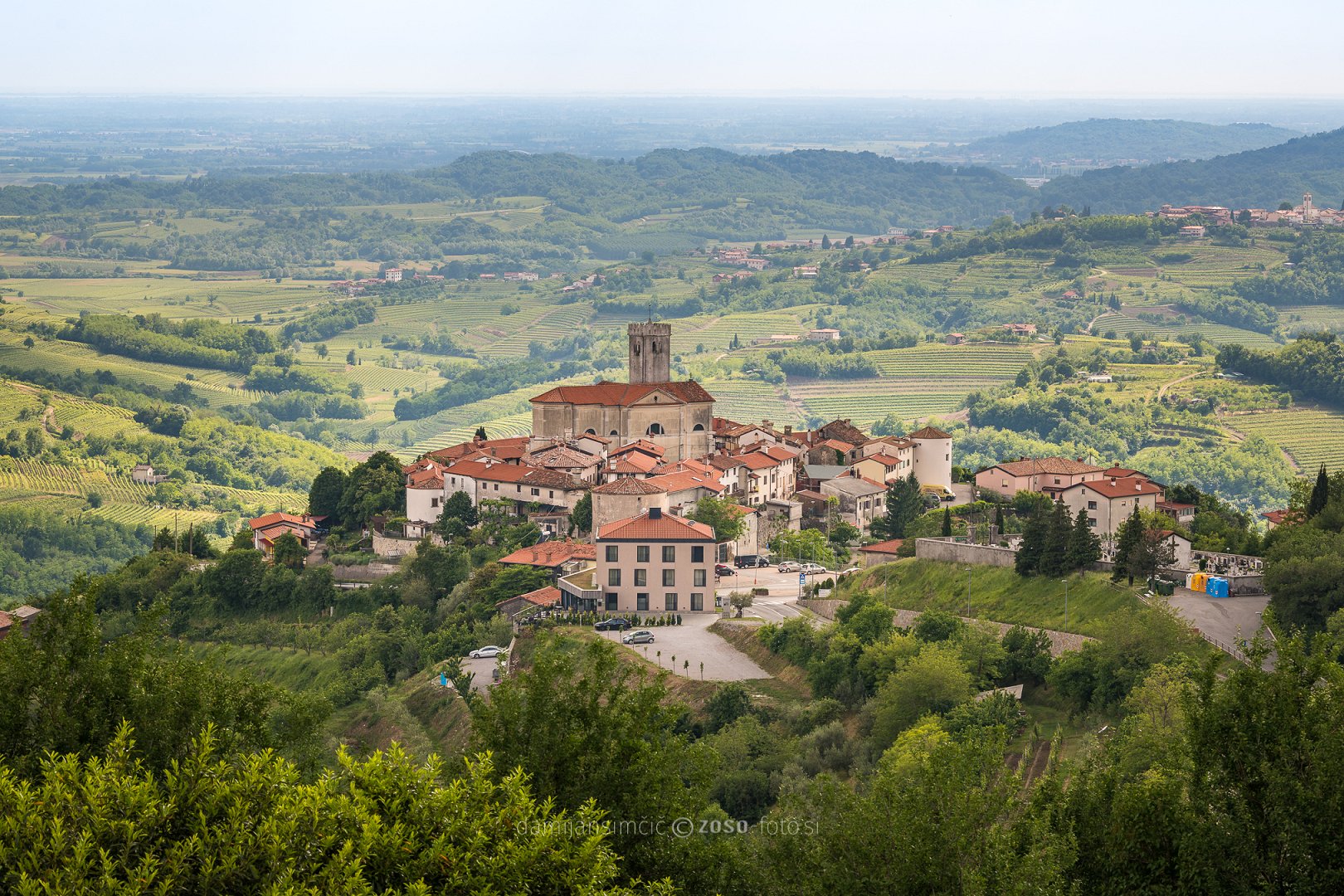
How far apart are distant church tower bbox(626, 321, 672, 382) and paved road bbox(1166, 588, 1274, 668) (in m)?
32.7

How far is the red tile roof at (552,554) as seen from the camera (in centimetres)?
5359

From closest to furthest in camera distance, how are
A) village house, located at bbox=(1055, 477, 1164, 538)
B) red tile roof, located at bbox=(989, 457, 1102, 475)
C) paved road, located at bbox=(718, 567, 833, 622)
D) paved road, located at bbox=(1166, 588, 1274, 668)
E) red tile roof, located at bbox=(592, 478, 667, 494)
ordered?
paved road, located at bbox=(1166, 588, 1274, 668)
paved road, located at bbox=(718, 567, 833, 622)
village house, located at bbox=(1055, 477, 1164, 538)
red tile roof, located at bbox=(592, 478, 667, 494)
red tile roof, located at bbox=(989, 457, 1102, 475)

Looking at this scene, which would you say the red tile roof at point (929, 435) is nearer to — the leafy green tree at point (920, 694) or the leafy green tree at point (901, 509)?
the leafy green tree at point (901, 509)

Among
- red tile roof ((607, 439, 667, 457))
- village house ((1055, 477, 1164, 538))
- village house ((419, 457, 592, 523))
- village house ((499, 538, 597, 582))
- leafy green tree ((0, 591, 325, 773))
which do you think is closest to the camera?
leafy green tree ((0, 591, 325, 773))

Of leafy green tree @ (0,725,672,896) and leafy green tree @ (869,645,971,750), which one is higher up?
leafy green tree @ (0,725,672,896)

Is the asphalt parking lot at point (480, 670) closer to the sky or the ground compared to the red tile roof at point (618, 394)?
closer to the ground

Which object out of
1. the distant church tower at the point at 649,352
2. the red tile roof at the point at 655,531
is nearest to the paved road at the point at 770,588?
the red tile roof at the point at 655,531

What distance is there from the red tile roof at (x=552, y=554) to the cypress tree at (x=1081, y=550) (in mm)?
14713

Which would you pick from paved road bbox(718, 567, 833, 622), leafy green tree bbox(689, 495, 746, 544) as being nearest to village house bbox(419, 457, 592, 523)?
leafy green tree bbox(689, 495, 746, 544)

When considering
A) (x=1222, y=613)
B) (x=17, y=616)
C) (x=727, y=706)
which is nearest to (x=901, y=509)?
(x=727, y=706)

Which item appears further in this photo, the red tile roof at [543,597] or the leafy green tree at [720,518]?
the leafy green tree at [720,518]

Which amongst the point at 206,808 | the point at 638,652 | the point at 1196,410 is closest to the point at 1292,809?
the point at 206,808

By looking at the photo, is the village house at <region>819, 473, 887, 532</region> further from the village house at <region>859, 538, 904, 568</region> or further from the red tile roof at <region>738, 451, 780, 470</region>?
the village house at <region>859, 538, 904, 568</region>

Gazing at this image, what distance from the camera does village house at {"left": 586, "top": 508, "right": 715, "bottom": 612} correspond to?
4991 cm
